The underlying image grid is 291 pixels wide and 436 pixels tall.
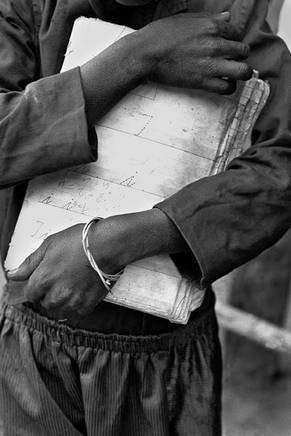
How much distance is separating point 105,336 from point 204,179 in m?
0.45

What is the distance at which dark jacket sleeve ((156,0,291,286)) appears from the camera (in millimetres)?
1724

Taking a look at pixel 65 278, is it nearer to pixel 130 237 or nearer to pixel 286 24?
pixel 130 237

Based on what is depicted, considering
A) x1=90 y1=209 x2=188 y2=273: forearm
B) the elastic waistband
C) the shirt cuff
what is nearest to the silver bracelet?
x1=90 y1=209 x2=188 y2=273: forearm

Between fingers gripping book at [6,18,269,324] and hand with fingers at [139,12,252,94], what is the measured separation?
0.05m

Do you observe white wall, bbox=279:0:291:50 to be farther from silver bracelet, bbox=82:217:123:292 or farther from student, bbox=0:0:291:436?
silver bracelet, bbox=82:217:123:292

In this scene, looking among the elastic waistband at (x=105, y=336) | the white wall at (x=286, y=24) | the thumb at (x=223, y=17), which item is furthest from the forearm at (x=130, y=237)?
the white wall at (x=286, y=24)

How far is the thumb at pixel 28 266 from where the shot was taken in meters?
1.75

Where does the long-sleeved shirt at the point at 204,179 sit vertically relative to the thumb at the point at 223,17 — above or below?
below

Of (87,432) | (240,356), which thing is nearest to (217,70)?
(87,432)

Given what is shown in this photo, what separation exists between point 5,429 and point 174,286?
0.60 meters

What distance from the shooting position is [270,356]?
148 inches

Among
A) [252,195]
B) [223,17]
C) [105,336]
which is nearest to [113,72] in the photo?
[223,17]

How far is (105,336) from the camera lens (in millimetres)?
1917

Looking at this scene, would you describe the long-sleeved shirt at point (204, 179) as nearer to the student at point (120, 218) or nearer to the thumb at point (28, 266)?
the student at point (120, 218)
